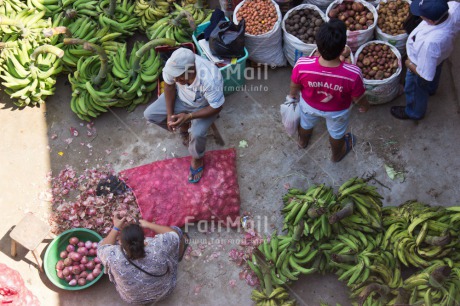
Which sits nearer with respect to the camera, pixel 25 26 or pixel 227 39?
pixel 227 39

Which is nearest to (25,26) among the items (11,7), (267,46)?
(11,7)

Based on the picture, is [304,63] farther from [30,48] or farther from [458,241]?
[30,48]

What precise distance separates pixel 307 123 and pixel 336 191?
0.73 meters

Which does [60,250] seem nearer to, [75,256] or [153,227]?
[75,256]

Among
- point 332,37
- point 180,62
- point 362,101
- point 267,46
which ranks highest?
point 332,37

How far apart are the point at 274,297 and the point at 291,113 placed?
1616 millimetres

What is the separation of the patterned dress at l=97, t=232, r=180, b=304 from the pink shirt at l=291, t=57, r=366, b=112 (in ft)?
5.16

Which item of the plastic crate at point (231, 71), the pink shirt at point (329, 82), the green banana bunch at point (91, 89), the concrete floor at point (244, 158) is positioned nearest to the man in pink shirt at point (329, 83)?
the pink shirt at point (329, 82)

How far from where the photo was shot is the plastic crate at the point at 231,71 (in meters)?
5.31

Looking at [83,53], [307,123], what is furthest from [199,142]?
[83,53]

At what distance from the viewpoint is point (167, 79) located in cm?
450

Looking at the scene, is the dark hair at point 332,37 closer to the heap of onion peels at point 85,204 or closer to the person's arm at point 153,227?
the person's arm at point 153,227

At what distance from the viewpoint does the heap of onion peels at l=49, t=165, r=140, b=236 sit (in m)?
4.98

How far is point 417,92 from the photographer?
493 cm
